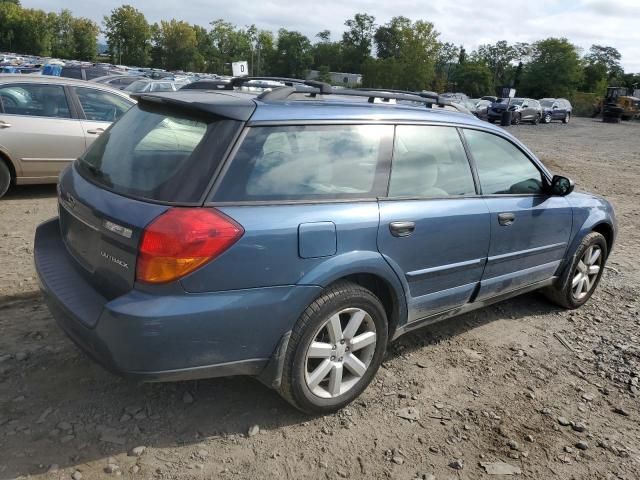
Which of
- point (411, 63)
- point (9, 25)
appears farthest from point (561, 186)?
point (9, 25)

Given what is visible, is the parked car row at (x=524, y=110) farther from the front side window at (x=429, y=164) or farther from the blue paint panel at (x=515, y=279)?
the front side window at (x=429, y=164)

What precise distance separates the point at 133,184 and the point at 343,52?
115165 millimetres

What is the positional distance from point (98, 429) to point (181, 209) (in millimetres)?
1244

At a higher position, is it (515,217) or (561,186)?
(561,186)

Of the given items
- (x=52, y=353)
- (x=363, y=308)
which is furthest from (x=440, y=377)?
(x=52, y=353)

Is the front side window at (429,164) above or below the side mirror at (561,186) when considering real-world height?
above

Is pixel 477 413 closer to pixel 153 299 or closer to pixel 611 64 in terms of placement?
pixel 153 299

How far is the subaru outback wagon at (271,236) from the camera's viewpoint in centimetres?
241

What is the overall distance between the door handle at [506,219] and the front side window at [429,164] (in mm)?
284

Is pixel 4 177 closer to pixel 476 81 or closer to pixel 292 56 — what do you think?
pixel 476 81

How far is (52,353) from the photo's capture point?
336 cm

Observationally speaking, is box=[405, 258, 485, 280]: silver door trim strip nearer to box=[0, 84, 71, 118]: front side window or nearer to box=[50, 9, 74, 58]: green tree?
box=[0, 84, 71, 118]: front side window

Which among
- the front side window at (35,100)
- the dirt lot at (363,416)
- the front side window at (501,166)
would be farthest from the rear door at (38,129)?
the front side window at (501,166)

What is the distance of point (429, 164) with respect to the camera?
3.38 metres
